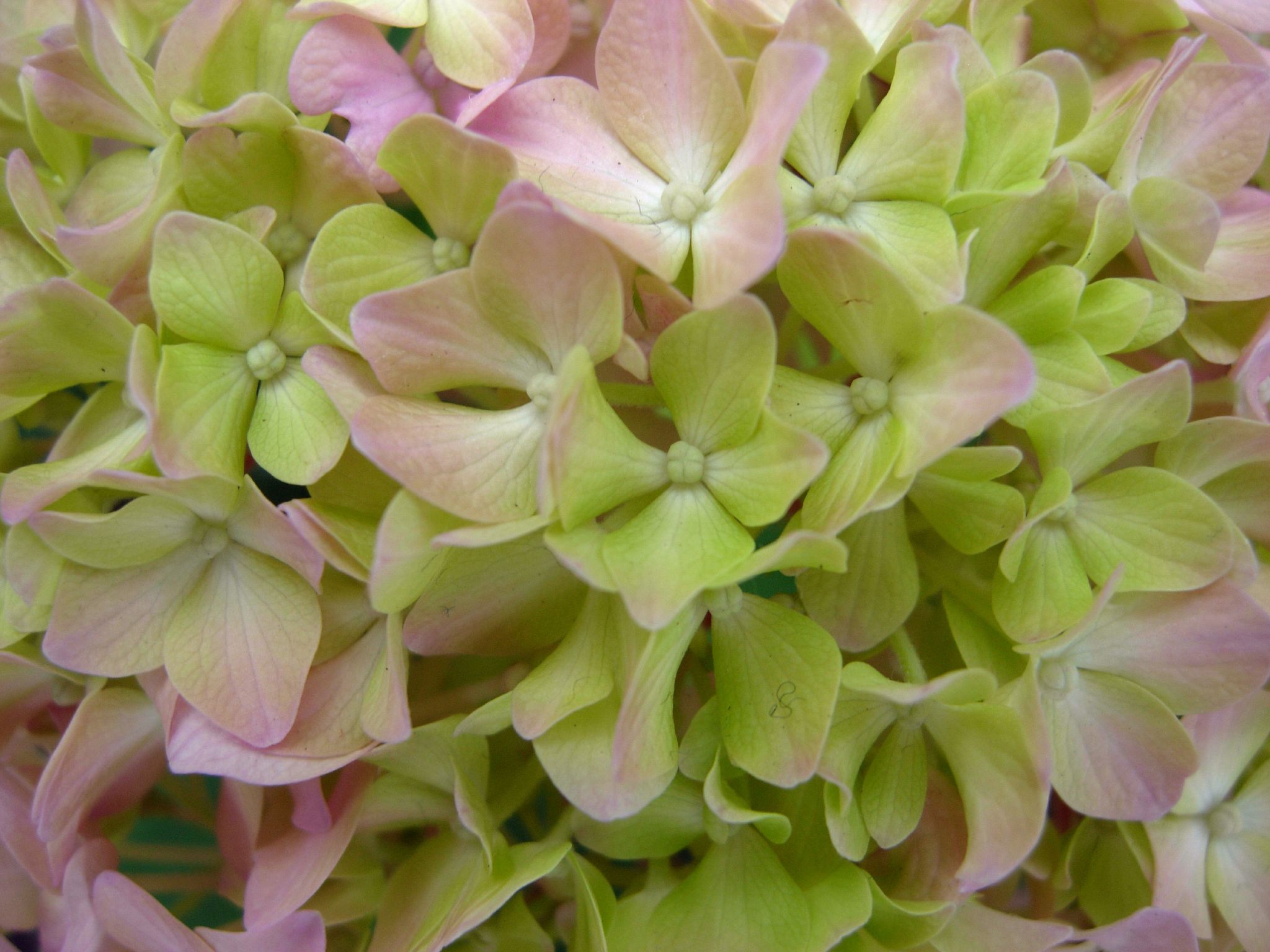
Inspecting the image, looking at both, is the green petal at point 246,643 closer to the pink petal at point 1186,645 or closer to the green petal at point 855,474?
the green petal at point 855,474

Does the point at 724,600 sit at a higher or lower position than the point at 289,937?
higher

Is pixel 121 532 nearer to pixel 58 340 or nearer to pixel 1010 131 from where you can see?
pixel 58 340

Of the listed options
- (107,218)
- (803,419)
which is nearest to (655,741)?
(803,419)

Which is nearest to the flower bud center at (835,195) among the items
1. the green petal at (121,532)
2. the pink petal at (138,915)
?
the green petal at (121,532)

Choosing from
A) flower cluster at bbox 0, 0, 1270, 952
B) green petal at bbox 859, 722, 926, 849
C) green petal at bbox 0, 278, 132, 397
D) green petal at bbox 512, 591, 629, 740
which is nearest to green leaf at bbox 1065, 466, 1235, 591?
flower cluster at bbox 0, 0, 1270, 952

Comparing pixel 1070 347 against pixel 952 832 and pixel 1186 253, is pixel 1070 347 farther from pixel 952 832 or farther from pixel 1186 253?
pixel 952 832

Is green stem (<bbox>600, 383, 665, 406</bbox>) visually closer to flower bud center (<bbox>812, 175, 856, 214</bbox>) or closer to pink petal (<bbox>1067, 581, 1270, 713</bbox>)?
flower bud center (<bbox>812, 175, 856, 214</bbox>)

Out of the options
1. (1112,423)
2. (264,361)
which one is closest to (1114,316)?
(1112,423)
